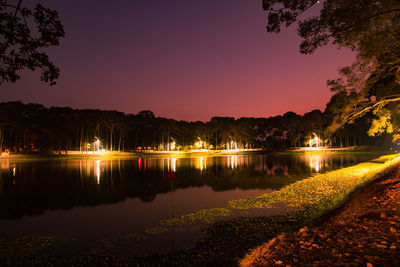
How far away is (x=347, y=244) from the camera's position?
6551mm

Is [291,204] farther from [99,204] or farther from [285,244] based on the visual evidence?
[99,204]

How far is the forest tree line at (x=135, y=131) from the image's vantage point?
299ft

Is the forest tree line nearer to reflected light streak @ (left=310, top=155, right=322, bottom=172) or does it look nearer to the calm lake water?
reflected light streak @ (left=310, top=155, right=322, bottom=172)

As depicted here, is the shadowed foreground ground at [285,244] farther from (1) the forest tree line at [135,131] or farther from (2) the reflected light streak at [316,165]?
(1) the forest tree line at [135,131]

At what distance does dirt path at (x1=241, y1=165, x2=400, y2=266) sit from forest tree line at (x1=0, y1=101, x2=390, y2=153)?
52.2 meters

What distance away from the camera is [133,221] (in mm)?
14805

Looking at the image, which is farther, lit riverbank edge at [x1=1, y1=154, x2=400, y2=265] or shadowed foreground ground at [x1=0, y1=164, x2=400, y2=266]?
lit riverbank edge at [x1=1, y1=154, x2=400, y2=265]

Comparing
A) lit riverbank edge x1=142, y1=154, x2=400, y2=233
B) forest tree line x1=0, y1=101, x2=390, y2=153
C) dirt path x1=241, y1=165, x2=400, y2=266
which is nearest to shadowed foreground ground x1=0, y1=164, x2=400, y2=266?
dirt path x1=241, y1=165, x2=400, y2=266

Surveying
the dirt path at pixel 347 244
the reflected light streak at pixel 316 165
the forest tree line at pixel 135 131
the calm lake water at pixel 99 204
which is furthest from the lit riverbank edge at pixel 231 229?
the forest tree line at pixel 135 131

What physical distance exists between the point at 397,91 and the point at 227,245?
72.2 ft

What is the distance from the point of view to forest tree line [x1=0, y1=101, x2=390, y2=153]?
91.2 meters

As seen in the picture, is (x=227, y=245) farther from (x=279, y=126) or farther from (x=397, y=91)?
(x=279, y=126)

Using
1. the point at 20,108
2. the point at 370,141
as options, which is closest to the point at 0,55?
the point at 20,108

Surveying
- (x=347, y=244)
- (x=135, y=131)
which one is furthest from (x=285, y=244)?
(x=135, y=131)
